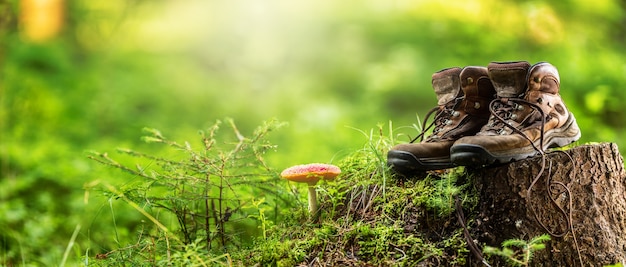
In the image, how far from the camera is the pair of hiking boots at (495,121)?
2.39 metres

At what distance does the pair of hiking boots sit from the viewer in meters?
2.39

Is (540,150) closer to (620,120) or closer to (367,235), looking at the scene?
(367,235)

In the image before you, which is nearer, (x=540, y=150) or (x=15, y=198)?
(x=540, y=150)

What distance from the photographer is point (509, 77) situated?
8.43ft

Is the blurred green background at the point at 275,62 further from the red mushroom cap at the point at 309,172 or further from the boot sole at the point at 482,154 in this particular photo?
the boot sole at the point at 482,154

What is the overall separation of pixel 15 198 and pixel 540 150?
5.53m

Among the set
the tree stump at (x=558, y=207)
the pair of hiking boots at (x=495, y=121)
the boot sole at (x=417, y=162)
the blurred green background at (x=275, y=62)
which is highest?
the blurred green background at (x=275, y=62)

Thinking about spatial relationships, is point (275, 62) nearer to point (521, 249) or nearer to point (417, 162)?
point (417, 162)

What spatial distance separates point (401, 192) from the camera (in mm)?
2713

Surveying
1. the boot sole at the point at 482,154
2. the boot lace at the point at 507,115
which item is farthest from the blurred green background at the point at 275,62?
the boot sole at the point at 482,154

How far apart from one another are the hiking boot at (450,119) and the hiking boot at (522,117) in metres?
0.09

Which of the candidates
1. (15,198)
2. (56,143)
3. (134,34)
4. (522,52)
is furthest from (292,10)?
(15,198)

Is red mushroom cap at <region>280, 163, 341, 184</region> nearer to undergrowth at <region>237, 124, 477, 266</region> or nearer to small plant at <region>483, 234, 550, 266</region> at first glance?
undergrowth at <region>237, 124, 477, 266</region>

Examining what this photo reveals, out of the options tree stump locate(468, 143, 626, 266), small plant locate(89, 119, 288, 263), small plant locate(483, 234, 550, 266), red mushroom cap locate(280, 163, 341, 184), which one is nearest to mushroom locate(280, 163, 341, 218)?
red mushroom cap locate(280, 163, 341, 184)
